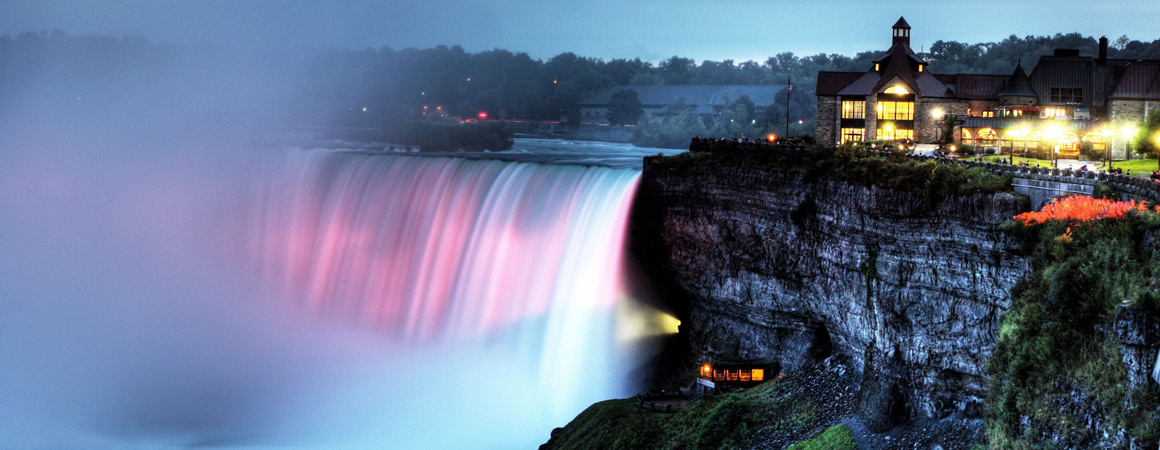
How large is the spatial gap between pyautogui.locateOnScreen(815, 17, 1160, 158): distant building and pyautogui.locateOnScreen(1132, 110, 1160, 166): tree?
1.12 metres

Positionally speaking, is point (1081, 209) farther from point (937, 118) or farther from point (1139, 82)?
point (937, 118)

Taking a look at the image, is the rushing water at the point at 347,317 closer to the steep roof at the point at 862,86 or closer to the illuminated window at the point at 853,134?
the illuminated window at the point at 853,134

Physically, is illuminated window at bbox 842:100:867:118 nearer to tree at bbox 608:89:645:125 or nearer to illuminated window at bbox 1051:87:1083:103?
illuminated window at bbox 1051:87:1083:103

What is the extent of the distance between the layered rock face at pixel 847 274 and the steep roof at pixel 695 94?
8091 centimetres

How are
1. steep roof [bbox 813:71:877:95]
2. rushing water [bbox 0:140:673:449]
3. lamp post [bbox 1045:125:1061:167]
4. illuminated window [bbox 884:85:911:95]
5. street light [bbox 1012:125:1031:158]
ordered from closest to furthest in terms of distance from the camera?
1. lamp post [bbox 1045:125:1061:167]
2. rushing water [bbox 0:140:673:449]
3. street light [bbox 1012:125:1031:158]
4. illuminated window [bbox 884:85:911:95]
5. steep roof [bbox 813:71:877:95]

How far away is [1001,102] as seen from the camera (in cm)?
5481

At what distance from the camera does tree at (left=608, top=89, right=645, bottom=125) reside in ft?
418

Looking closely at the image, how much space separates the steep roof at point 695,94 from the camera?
12738cm

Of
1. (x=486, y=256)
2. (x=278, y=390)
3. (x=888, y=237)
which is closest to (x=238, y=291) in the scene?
(x=278, y=390)

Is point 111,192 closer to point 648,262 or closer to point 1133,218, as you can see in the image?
point 648,262

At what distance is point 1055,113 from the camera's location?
50.7 m

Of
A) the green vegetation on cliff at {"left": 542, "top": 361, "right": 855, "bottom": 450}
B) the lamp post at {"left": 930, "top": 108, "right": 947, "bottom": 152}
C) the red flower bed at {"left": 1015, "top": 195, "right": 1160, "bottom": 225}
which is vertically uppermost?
the lamp post at {"left": 930, "top": 108, "right": 947, "bottom": 152}

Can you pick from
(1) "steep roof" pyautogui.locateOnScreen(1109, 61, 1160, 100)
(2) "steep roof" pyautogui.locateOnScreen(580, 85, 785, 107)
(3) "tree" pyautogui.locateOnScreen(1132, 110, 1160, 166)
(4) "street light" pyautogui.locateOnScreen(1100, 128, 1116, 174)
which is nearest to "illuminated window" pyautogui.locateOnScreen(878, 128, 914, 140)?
(1) "steep roof" pyautogui.locateOnScreen(1109, 61, 1160, 100)

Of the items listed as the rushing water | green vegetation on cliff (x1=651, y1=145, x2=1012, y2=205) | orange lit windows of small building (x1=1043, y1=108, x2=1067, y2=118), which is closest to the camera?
green vegetation on cliff (x1=651, y1=145, x2=1012, y2=205)
